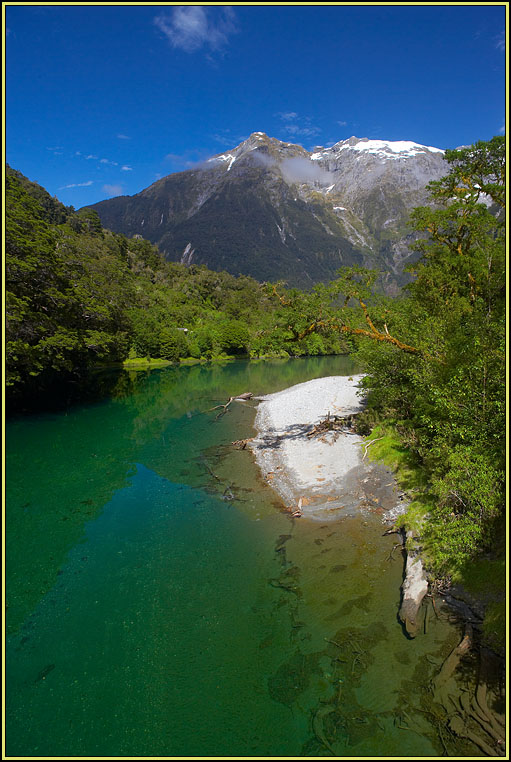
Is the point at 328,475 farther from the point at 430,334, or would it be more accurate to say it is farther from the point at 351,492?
the point at 430,334

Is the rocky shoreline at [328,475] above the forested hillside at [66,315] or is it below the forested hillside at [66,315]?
below

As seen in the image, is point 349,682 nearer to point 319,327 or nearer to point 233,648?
point 233,648

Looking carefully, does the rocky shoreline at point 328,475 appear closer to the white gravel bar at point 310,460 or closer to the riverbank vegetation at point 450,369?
the white gravel bar at point 310,460

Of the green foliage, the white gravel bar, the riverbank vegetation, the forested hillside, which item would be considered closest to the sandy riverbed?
the white gravel bar

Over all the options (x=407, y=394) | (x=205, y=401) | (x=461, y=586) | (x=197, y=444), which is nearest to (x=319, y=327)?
(x=407, y=394)

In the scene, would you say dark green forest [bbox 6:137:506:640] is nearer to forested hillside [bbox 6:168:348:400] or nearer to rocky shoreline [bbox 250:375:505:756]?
forested hillside [bbox 6:168:348:400]

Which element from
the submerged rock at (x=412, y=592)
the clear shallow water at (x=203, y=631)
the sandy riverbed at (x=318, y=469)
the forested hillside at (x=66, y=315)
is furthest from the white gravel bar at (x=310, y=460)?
the forested hillside at (x=66, y=315)
